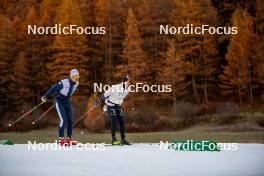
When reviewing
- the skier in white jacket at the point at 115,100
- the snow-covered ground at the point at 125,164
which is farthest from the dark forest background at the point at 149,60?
the snow-covered ground at the point at 125,164

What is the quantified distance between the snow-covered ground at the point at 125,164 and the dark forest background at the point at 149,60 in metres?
26.7

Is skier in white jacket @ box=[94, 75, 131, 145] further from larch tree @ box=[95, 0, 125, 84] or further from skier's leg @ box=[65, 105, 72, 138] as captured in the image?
larch tree @ box=[95, 0, 125, 84]

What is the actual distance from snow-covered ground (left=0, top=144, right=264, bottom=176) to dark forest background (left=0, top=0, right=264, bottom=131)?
26724 millimetres

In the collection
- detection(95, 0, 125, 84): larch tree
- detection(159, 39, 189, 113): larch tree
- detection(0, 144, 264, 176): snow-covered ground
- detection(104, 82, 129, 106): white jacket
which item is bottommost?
detection(0, 144, 264, 176): snow-covered ground

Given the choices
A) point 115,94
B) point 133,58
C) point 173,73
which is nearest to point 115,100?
point 115,94

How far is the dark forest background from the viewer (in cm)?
3781

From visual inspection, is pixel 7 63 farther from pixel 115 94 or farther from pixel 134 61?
pixel 115 94

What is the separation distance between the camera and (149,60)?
4375 cm

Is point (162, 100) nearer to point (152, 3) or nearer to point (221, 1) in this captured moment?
point (152, 3)

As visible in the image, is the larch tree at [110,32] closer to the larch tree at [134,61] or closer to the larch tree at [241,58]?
the larch tree at [134,61]

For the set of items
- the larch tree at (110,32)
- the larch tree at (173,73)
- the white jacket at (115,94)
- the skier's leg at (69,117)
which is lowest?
the skier's leg at (69,117)

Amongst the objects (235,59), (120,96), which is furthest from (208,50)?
(120,96)

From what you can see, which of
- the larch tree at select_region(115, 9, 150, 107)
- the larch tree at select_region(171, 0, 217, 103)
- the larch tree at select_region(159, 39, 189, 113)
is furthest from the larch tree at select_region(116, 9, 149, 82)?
the larch tree at select_region(171, 0, 217, 103)

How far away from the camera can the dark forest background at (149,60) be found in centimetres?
3781
